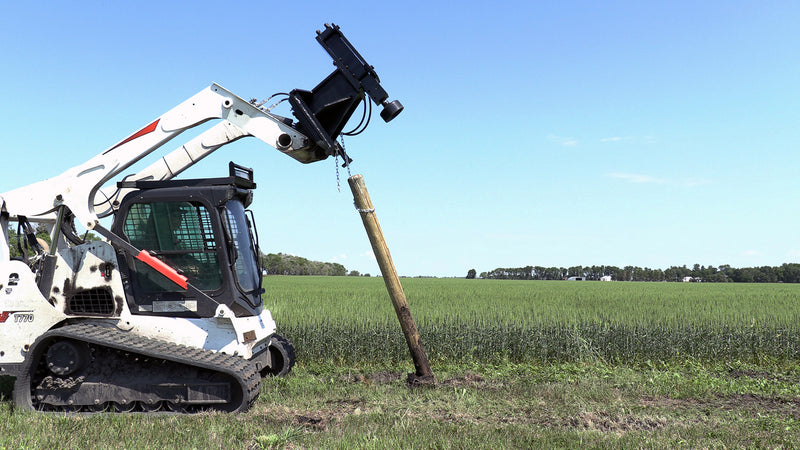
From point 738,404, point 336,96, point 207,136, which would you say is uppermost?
point 336,96

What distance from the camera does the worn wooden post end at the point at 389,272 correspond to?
720 centimetres

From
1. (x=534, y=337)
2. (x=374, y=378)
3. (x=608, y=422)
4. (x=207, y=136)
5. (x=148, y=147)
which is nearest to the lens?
(x=608, y=422)

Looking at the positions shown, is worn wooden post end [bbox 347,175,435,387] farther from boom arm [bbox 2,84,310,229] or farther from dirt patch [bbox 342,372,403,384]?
boom arm [bbox 2,84,310,229]

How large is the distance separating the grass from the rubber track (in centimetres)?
37

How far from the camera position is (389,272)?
24.2 feet

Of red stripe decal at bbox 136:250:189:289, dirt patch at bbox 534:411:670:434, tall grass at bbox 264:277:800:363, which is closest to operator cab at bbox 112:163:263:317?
red stripe decal at bbox 136:250:189:289

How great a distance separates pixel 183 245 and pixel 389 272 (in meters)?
2.57

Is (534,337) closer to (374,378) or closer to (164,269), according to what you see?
(374,378)

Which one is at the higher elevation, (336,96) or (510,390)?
(336,96)

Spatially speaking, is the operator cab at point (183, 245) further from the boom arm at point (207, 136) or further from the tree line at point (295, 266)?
the tree line at point (295, 266)

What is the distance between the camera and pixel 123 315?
21.5 feet

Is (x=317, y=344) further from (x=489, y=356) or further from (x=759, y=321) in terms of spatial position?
(x=759, y=321)

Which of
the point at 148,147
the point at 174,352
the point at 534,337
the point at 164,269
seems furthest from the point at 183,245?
the point at 534,337

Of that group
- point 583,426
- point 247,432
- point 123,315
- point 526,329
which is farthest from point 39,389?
point 526,329
